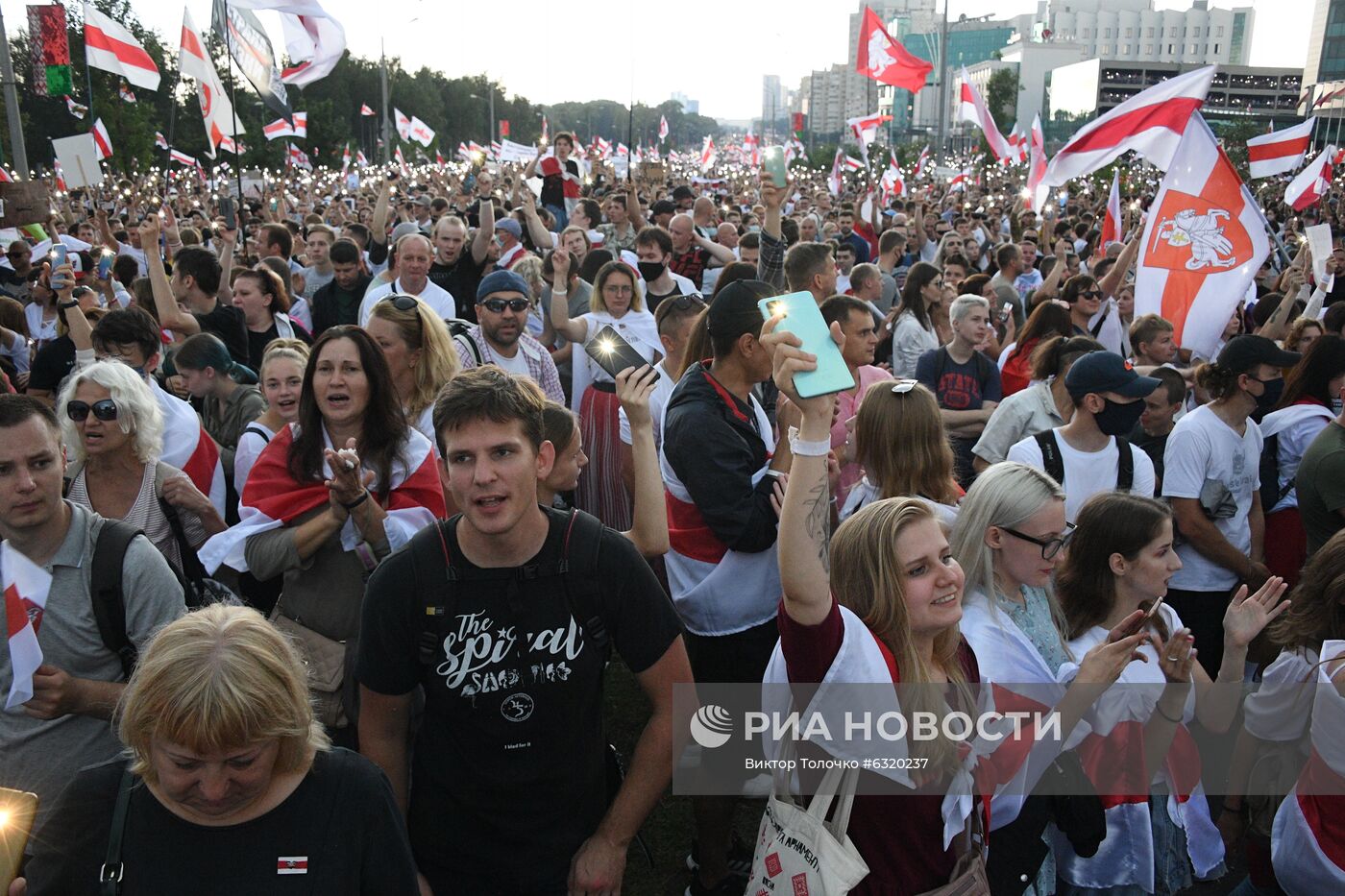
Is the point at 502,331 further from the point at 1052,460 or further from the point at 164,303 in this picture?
the point at 1052,460

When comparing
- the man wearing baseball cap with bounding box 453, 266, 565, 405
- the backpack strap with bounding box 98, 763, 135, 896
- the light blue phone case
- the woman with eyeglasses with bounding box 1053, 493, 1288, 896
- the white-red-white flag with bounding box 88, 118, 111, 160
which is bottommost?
the woman with eyeglasses with bounding box 1053, 493, 1288, 896

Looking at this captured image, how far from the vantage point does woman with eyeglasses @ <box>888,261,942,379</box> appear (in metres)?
7.03

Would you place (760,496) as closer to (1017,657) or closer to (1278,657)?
(1017,657)

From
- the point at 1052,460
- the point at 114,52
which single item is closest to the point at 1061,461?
the point at 1052,460

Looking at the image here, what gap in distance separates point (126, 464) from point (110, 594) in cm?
103

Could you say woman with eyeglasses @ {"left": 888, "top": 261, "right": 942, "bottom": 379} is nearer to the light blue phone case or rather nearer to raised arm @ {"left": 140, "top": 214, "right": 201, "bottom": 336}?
raised arm @ {"left": 140, "top": 214, "right": 201, "bottom": 336}

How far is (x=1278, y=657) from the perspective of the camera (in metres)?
3.34

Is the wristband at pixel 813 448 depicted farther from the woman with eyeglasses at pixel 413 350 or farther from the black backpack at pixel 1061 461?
the black backpack at pixel 1061 461

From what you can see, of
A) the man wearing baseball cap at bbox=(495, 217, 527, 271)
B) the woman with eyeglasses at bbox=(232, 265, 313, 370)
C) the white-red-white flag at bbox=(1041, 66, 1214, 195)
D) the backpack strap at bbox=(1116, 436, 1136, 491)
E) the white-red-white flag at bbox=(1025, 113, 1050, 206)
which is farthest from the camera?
the white-red-white flag at bbox=(1025, 113, 1050, 206)

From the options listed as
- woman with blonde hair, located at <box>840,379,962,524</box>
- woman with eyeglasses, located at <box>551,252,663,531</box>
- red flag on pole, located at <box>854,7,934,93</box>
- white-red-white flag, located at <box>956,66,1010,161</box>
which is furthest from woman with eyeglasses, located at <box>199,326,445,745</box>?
red flag on pole, located at <box>854,7,934,93</box>

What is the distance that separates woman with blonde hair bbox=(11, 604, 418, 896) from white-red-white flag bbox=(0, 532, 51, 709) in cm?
60

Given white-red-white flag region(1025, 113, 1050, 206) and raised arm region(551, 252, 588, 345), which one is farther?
white-red-white flag region(1025, 113, 1050, 206)

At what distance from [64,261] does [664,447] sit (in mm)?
4460

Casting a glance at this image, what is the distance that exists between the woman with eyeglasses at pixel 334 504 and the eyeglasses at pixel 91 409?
1.81 feet
